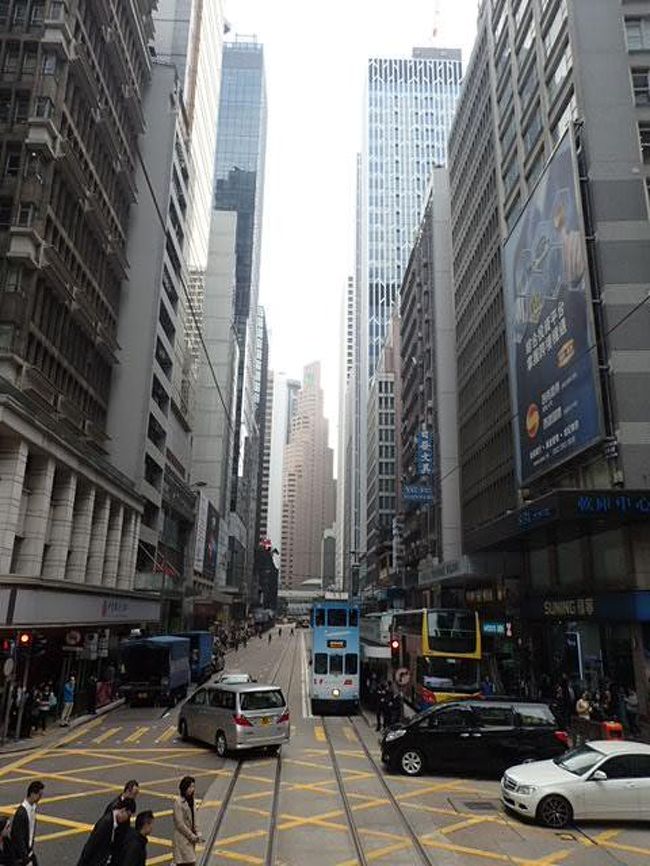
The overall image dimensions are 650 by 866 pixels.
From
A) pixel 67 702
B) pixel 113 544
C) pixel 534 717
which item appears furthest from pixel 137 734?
pixel 113 544

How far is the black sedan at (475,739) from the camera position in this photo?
1658 centimetres

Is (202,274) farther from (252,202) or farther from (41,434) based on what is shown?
(252,202)

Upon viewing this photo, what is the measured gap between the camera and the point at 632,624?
2645 centimetres

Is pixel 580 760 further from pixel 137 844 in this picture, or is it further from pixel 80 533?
pixel 80 533

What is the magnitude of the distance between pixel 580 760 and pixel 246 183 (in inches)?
6714

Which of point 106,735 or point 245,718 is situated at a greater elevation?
point 245,718

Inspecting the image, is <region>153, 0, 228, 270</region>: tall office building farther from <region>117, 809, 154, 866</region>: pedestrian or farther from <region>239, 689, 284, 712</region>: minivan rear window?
<region>117, 809, 154, 866</region>: pedestrian

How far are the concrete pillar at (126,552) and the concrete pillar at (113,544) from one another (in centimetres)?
144

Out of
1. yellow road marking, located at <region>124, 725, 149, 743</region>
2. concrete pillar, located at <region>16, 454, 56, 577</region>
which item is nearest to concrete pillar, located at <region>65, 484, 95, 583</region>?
concrete pillar, located at <region>16, 454, 56, 577</region>

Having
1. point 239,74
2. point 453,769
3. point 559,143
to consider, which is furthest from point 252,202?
point 453,769

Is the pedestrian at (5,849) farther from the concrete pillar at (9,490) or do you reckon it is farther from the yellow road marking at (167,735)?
the concrete pillar at (9,490)

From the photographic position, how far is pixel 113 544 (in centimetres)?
4147

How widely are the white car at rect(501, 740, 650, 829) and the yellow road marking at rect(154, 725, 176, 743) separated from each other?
12.5 m

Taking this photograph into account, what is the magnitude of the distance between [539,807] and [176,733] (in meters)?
14.4
